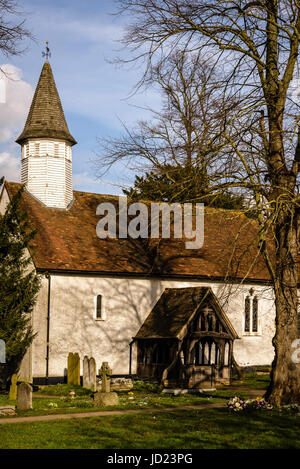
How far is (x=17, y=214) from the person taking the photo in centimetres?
2592

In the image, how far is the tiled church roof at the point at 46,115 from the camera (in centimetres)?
3269

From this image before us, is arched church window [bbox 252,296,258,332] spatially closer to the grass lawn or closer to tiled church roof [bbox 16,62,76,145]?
tiled church roof [bbox 16,62,76,145]

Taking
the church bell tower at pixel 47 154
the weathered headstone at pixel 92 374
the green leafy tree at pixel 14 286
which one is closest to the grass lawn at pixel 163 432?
the weathered headstone at pixel 92 374

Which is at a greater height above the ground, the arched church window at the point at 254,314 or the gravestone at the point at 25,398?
the arched church window at the point at 254,314

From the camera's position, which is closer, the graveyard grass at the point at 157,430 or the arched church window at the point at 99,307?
the graveyard grass at the point at 157,430

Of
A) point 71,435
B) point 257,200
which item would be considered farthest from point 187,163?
point 71,435

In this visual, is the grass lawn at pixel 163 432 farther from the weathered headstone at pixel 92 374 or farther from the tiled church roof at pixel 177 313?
the tiled church roof at pixel 177 313

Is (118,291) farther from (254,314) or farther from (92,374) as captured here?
(254,314)

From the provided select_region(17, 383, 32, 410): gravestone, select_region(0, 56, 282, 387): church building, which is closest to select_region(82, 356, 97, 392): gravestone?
select_region(0, 56, 282, 387): church building

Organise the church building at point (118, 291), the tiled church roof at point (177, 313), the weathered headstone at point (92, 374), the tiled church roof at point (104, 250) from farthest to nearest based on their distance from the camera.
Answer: the tiled church roof at point (104, 250), the church building at point (118, 291), the tiled church roof at point (177, 313), the weathered headstone at point (92, 374)

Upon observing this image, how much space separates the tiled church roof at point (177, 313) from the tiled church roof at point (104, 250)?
1587 millimetres

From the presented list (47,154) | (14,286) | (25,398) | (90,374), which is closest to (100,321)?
(90,374)

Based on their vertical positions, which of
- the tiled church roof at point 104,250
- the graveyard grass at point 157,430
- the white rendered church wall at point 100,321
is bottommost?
the graveyard grass at point 157,430

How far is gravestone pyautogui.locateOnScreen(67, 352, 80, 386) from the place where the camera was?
26.5m
